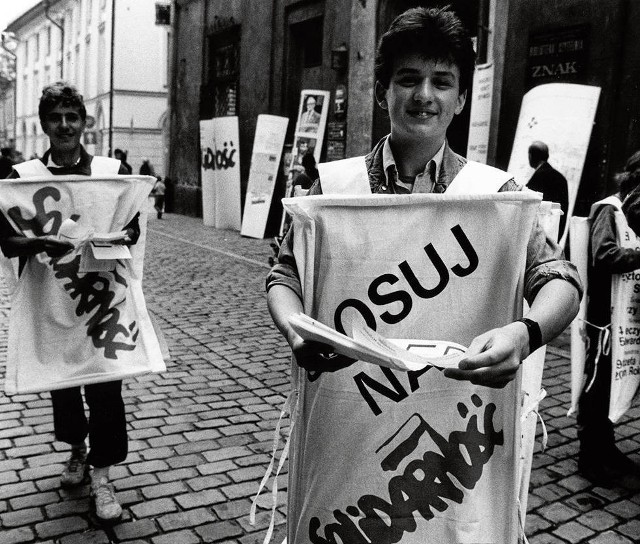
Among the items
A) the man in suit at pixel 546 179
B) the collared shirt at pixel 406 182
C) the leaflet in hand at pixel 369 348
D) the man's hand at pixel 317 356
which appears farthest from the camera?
the man in suit at pixel 546 179

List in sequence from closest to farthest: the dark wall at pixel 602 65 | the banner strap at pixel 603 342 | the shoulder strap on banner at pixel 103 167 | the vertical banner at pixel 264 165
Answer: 1. the shoulder strap on banner at pixel 103 167
2. the banner strap at pixel 603 342
3. the dark wall at pixel 602 65
4. the vertical banner at pixel 264 165

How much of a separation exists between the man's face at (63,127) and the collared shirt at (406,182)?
6.39 feet

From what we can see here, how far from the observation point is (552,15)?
8.71 meters

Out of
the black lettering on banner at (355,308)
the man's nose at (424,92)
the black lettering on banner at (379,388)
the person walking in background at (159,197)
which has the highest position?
the man's nose at (424,92)

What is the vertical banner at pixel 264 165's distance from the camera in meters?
14.4

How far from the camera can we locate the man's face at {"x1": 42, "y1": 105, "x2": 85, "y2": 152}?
335cm

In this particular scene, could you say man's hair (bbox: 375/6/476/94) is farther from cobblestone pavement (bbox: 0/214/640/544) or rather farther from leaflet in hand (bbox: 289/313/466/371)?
cobblestone pavement (bbox: 0/214/640/544)

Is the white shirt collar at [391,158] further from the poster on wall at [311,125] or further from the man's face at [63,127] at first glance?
the poster on wall at [311,125]

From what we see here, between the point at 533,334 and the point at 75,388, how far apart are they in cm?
259

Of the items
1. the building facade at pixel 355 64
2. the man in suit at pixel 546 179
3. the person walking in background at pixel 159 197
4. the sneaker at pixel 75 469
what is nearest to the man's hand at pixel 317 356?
the sneaker at pixel 75 469

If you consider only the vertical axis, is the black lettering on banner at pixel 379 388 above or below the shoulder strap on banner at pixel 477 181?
below

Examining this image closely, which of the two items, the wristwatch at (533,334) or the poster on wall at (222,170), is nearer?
the wristwatch at (533,334)

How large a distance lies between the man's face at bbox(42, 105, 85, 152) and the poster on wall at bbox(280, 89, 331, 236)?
9850mm

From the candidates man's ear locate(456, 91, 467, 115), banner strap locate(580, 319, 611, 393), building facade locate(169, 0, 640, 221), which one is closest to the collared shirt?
man's ear locate(456, 91, 467, 115)
